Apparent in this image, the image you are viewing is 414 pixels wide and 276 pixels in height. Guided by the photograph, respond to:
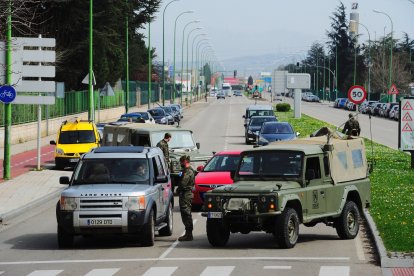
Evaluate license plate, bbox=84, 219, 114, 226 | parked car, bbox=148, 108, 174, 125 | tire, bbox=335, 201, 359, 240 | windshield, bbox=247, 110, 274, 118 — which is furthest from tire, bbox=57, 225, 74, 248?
parked car, bbox=148, 108, 174, 125

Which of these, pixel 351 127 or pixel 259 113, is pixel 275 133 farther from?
pixel 259 113

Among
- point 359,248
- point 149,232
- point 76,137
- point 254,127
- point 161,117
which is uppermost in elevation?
point 76,137

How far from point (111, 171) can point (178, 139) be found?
1300 cm

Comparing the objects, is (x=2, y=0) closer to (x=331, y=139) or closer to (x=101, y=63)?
(x=331, y=139)

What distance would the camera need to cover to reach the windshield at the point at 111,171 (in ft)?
64.7

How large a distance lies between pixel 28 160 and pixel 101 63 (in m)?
28.7

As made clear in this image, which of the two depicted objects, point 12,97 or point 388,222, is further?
point 12,97

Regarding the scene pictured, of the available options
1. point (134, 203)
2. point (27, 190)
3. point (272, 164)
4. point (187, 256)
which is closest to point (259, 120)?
point (27, 190)

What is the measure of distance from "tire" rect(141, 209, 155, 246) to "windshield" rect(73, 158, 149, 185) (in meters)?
0.93

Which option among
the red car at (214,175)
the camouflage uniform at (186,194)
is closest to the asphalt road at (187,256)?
the camouflage uniform at (186,194)

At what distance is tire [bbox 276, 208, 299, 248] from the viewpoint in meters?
18.0

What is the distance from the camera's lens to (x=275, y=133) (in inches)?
1938

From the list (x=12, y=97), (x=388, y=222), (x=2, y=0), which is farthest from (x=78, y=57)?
(x=388, y=222)

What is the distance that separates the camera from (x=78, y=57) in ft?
231
